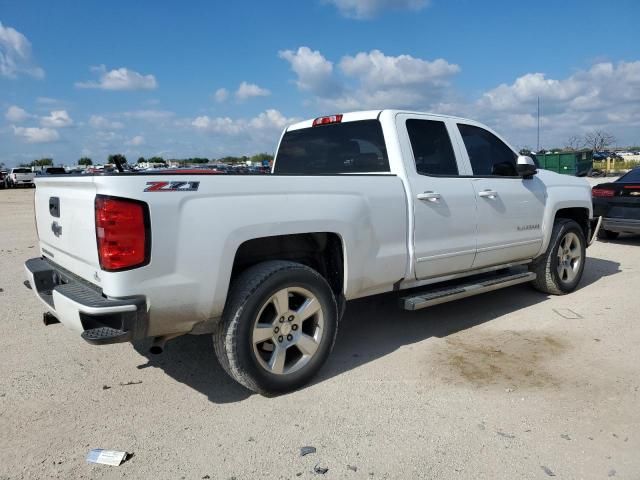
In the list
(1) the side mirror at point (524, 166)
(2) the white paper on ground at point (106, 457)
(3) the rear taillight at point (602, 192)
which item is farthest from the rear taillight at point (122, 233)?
(3) the rear taillight at point (602, 192)

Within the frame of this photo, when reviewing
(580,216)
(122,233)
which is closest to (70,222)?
(122,233)

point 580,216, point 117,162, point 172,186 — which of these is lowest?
point 580,216

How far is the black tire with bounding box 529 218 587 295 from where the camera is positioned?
5648 millimetres

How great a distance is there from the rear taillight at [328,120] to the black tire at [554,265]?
2.80m

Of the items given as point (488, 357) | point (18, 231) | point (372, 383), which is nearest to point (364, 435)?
point (372, 383)

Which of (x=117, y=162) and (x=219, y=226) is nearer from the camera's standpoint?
(x=219, y=226)

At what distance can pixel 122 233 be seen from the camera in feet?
8.91

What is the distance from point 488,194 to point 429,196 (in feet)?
2.87

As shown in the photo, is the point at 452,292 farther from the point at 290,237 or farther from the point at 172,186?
the point at 172,186

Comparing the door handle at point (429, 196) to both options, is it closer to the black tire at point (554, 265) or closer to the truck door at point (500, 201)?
the truck door at point (500, 201)

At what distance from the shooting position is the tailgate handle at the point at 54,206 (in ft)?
10.9

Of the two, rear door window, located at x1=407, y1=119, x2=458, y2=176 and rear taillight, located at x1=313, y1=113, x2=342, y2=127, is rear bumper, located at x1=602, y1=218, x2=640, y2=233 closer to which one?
rear door window, located at x1=407, y1=119, x2=458, y2=176

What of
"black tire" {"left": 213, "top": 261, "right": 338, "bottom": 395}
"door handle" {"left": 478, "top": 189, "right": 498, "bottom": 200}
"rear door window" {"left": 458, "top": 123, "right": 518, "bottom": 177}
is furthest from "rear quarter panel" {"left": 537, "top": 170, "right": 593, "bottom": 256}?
"black tire" {"left": 213, "top": 261, "right": 338, "bottom": 395}

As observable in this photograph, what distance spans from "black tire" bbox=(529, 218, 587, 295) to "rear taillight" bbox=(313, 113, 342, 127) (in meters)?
2.80
